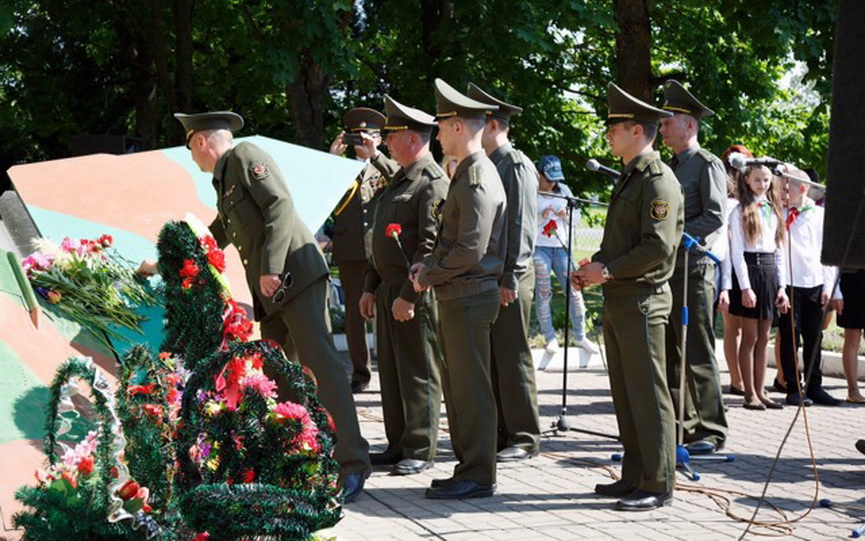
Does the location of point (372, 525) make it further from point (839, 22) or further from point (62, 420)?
point (839, 22)

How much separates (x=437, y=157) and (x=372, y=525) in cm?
1049

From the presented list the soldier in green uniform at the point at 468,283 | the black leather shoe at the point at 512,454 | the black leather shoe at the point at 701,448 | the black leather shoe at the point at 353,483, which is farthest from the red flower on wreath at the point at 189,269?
the black leather shoe at the point at 701,448

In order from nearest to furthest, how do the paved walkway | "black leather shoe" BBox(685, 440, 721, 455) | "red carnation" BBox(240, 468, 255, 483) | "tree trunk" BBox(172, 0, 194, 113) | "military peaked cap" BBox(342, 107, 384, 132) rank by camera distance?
"red carnation" BBox(240, 468, 255, 483)
the paved walkway
"black leather shoe" BBox(685, 440, 721, 455)
"military peaked cap" BBox(342, 107, 384, 132)
"tree trunk" BBox(172, 0, 194, 113)

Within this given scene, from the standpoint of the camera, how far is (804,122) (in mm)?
22953

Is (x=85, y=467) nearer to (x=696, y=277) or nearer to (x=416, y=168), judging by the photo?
(x=416, y=168)

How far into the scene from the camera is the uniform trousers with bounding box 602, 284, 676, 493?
6672 mm

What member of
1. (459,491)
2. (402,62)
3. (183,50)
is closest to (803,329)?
(459,491)

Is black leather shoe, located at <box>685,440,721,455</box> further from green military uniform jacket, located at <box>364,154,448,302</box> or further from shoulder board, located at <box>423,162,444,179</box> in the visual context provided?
shoulder board, located at <box>423,162,444,179</box>

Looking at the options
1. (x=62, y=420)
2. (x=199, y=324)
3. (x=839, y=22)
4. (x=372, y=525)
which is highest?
(x=839, y=22)

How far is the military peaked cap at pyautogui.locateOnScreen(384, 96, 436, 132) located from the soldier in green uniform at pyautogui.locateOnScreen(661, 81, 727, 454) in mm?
1642

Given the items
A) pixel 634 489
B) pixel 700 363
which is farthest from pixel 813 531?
pixel 700 363

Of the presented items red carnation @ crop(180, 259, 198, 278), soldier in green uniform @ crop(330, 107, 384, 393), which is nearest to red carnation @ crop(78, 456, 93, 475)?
red carnation @ crop(180, 259, 198, 278)

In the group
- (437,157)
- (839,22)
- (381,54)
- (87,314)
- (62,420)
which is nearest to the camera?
(839,22)

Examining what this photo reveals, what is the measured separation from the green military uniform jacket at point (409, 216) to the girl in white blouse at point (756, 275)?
3570 millimetres
